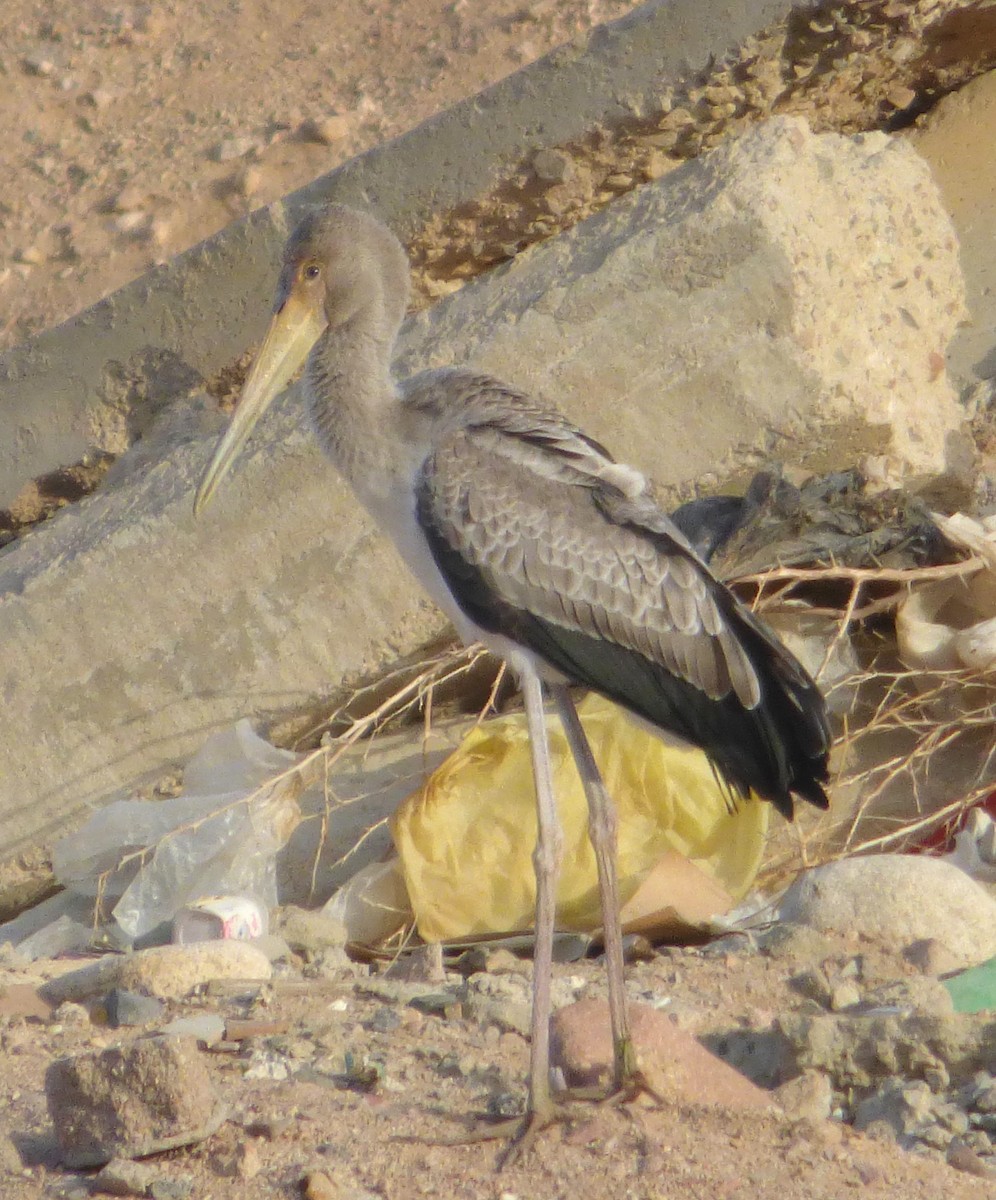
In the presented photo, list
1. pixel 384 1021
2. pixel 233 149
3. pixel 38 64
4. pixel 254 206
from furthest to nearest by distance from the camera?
pixel 38 64, pixel 233 149, pixel 254 206, pixel 384 1021

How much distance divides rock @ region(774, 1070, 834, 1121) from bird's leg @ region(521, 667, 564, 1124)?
43 centimetres

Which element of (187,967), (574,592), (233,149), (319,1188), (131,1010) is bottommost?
(187,967)

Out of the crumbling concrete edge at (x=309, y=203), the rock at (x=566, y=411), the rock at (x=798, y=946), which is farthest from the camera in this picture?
the crumbling concrete edge at (x=309, y=203)

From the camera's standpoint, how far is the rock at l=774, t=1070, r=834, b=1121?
9.48ft

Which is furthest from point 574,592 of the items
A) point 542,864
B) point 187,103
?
point 187,103

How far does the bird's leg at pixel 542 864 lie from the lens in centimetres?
314

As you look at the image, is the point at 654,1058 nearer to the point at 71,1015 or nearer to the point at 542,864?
the point at 542,864

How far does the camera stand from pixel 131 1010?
350cm

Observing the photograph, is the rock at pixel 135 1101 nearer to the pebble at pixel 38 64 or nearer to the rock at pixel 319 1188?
the rock at pixel 319 1188

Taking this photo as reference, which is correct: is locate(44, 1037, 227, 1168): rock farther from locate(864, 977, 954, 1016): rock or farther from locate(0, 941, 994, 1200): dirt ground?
locate(864, 977, 954, 1016): rock

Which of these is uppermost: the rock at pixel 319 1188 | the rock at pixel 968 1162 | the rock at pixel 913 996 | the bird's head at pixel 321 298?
the bird's head at pixel 321 298

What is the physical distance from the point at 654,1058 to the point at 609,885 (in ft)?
1.83

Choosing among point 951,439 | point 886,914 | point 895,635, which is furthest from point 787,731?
point 951,439

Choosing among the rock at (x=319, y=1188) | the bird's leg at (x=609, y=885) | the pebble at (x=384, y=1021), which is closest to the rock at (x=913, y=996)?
the bird's leg at (x=609, y=885)
